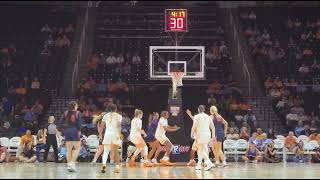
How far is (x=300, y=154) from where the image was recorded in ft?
80.4

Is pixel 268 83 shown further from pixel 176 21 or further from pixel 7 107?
pixel 7 107

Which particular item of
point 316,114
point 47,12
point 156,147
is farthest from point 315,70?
point 47,12

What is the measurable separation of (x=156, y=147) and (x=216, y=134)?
2421 millimetres

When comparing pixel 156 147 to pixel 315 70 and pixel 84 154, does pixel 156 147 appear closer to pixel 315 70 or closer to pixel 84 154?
pixel 84 154

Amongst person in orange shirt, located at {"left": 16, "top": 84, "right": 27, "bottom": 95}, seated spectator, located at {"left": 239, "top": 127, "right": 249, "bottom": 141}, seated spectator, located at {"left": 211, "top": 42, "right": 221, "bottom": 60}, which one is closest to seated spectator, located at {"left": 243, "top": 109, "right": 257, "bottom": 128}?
seated spectator, located at {"left": 239, "top": 127, "right": 249, "bottom": 141}

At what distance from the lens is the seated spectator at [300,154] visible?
24469 mm

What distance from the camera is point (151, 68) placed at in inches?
984

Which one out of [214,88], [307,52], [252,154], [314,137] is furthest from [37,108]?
[307,52]

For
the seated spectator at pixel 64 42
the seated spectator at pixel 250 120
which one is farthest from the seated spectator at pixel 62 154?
the seated spectator at pixel 64 42

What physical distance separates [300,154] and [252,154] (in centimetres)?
191

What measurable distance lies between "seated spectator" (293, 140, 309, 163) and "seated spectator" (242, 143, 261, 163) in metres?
1.61

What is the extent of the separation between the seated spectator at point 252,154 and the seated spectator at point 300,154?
5.27 ft

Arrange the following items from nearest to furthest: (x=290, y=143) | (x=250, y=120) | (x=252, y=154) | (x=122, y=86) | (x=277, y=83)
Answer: (x=252, y=154), (x=290, y=143), (x=250, y=120), (x=122, y=86), (x=277, y=83)

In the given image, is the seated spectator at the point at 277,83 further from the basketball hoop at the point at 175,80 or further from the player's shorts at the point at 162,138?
the player's shorts at the point at 162,138
